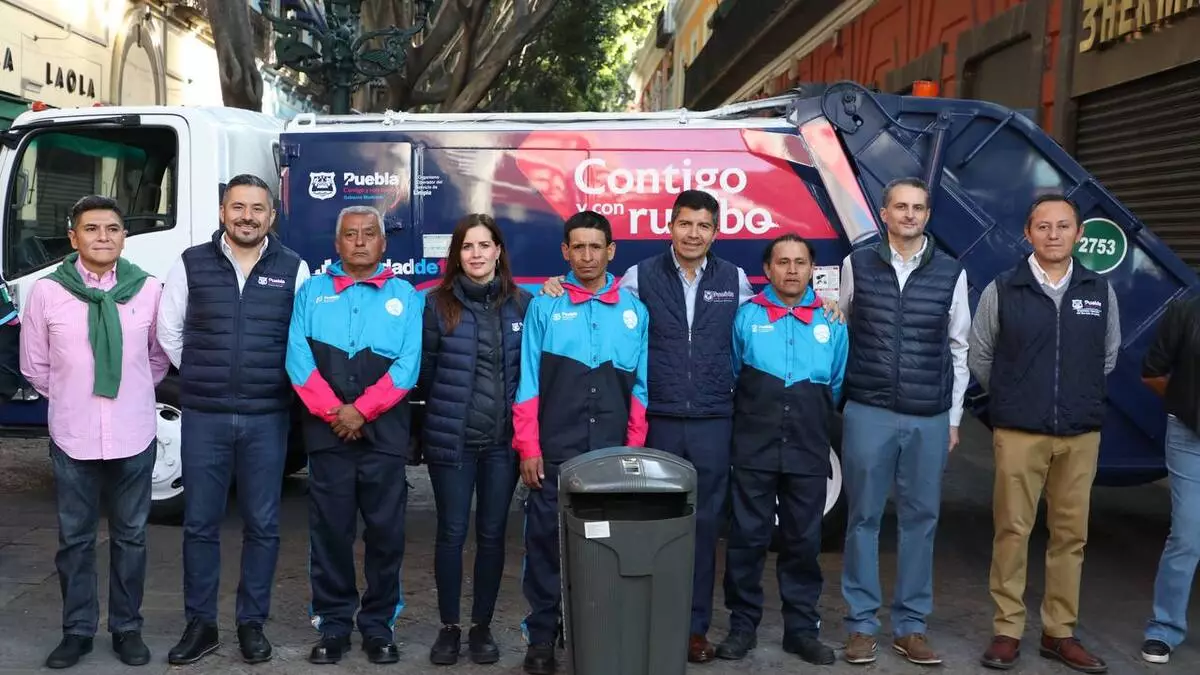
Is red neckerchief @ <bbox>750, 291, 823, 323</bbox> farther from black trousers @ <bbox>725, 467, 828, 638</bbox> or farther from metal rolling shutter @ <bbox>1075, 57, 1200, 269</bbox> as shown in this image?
metal rolling shutter @ <bbox>1075, 57, 1200, 269</bbox>

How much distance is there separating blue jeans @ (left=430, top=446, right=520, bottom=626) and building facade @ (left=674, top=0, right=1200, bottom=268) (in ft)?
12.9

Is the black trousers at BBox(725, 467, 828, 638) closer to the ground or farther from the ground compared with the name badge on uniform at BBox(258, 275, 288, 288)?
closer to the ground

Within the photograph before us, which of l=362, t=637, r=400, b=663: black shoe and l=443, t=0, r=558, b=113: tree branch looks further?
l=443, t=0, r=558, b=113: tree branch

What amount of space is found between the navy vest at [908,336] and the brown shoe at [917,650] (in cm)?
99

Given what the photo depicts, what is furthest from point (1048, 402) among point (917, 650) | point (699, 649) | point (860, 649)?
point (699, 649)

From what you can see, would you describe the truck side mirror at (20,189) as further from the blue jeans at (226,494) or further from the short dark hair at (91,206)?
the blue jeans at (226,494)

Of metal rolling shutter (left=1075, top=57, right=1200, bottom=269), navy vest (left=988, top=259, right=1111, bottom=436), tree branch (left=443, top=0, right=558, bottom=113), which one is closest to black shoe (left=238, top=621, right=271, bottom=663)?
navy vest (left=988, top=259, right=1111, bottom=436)

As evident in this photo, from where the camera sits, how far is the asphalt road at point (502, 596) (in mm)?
5270

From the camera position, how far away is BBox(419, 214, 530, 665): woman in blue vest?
199 inches

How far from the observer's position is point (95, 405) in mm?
4949

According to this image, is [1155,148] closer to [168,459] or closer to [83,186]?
[168,459]

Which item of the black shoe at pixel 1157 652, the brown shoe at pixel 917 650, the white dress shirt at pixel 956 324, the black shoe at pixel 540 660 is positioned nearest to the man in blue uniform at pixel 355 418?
the black shoe at pixel 540 660

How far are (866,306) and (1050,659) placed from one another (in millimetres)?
1773

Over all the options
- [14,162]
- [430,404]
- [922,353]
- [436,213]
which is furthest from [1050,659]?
[14,162]
